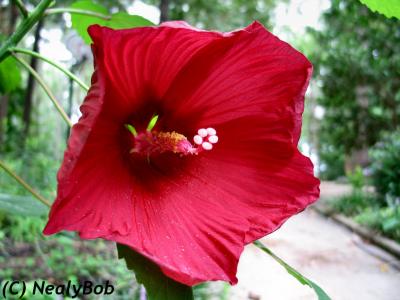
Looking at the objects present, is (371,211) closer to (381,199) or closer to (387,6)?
(381,199)

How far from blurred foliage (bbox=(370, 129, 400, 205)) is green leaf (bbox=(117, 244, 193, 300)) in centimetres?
579

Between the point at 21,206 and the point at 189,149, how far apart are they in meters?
0.45

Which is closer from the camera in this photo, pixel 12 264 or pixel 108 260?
pixel 12 264

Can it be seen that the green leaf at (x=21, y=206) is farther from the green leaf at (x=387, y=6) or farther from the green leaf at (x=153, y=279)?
the green leaf at (x=387, y=6)

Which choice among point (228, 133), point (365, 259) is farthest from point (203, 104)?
point (365, 259)

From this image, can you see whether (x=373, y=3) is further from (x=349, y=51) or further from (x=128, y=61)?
(x=349, y=51)

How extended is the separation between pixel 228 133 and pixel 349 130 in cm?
776

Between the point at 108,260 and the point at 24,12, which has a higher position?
the point at 24,12

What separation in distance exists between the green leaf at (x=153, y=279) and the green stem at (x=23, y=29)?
0.80ft

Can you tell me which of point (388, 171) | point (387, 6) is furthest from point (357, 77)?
point (387, 6)

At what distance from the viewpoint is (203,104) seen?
1.52 feet

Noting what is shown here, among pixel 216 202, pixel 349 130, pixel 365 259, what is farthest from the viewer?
pixel 349 130

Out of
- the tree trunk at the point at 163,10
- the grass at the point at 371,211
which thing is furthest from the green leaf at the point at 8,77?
the grass at the point at 371,211

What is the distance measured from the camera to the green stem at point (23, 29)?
462 mm
